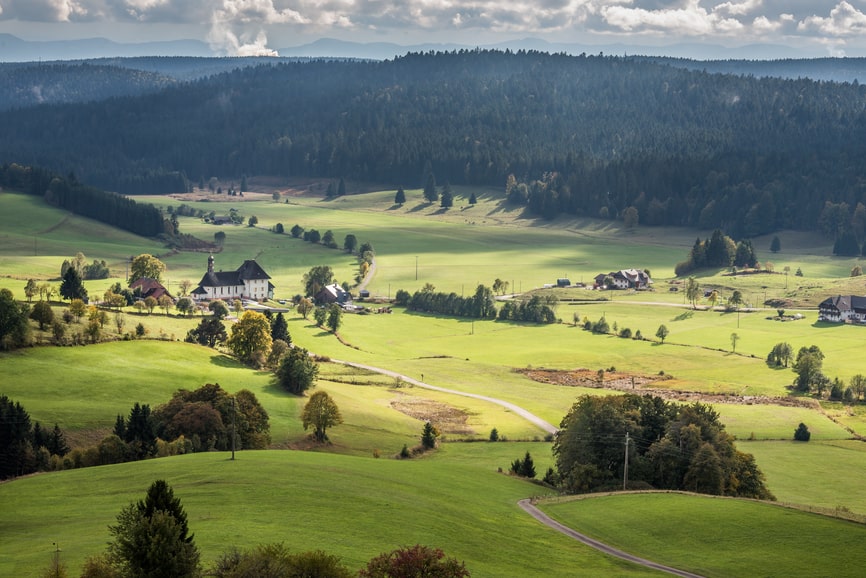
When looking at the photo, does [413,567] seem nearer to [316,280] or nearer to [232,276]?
[232,276]

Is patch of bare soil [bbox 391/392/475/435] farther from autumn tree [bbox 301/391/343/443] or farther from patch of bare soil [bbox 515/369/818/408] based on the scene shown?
patch of bare soil [bbox 515/369/818/408]

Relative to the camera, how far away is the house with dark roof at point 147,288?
133 metres

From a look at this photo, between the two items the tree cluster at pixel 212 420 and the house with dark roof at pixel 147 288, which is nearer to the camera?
the tree cluster at pixel 212 420

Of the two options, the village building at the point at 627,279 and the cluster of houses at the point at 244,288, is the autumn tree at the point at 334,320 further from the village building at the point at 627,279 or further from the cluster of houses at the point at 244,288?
the village building at the point at 627,279

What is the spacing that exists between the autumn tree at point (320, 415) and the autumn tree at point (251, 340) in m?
24.1

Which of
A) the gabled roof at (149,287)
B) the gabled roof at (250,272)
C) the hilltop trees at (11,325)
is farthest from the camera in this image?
the gabled roof at (250,272)

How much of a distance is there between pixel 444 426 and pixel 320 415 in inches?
514

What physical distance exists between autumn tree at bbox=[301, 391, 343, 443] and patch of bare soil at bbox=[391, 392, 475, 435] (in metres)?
10.5

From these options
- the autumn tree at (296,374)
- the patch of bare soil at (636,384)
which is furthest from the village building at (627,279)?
the autumn tree at (296,374)

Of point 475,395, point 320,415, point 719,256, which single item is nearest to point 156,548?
point 320,415

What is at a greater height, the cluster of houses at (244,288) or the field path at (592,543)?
the cluster of houses at (244,288)

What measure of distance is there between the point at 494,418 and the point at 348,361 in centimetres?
2725

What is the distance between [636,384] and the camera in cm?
10619

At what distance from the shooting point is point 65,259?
162000 millimetres
